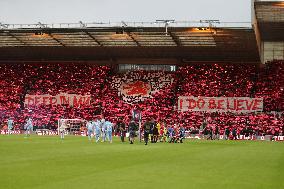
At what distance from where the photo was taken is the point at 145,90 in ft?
201

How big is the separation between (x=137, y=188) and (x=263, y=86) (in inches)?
1888

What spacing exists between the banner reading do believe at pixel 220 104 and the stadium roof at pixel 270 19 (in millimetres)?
7855

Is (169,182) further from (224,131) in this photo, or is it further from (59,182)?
(224,131)

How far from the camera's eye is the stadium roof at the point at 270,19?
46000mm

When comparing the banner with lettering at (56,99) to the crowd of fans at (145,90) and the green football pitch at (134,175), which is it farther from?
the green football pitch at (134,175)

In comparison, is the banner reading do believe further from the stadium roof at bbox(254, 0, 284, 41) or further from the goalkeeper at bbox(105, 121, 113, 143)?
the goalkeeper at bbox(105, 121, 113, 143)

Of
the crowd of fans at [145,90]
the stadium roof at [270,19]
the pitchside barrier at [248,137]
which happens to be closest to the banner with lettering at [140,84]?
the crowd of fans at [145,90]

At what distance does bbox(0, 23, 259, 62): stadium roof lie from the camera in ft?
168

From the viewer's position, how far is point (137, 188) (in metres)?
12.0

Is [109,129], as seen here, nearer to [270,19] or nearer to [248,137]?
[248,137]

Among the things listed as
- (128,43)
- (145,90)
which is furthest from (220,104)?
(128,43)

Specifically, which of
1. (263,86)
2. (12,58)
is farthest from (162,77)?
(12,58)

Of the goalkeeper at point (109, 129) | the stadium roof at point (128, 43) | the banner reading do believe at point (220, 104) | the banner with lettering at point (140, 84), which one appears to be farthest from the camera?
the banner with lettering at point (140, 84)

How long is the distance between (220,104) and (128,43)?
12.3m
